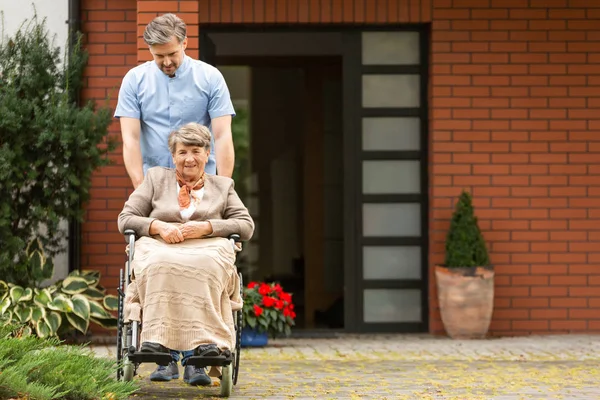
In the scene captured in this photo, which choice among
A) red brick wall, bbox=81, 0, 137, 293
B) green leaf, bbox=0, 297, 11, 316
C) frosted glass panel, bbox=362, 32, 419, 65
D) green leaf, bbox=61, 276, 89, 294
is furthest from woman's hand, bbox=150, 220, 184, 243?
frosted glass panel, bbox=362, 32, 419, 65

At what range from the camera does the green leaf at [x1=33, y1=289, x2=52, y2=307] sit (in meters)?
8.51

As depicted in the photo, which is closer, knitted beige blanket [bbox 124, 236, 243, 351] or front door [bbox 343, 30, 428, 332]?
knitted beige blanket [bbox 124, 236, 243, 351]

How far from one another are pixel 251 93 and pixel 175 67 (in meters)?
3.52

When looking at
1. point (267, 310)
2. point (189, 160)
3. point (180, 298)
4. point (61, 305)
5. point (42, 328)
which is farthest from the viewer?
point (267, 310)

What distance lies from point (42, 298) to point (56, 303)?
0.12 meters

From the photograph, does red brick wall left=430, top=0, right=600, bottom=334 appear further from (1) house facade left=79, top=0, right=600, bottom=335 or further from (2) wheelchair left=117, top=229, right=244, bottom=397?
(2) wheelchair left=117, top=229, right=244, bottom=397

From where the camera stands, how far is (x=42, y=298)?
8.55 meters

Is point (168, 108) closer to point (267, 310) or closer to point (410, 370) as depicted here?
point (410, 370)

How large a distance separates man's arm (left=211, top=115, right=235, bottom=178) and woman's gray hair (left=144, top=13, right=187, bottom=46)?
55 centimetres

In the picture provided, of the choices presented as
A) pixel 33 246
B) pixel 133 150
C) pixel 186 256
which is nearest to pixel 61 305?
pixel 33 246

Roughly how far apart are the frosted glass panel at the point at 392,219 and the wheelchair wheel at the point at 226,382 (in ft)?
13.0

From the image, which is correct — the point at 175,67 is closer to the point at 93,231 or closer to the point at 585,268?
the point at 93,231

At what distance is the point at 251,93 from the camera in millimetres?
9875

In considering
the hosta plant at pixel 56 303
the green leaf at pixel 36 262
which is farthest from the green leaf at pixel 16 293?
the green leaf at pixel 36 262
